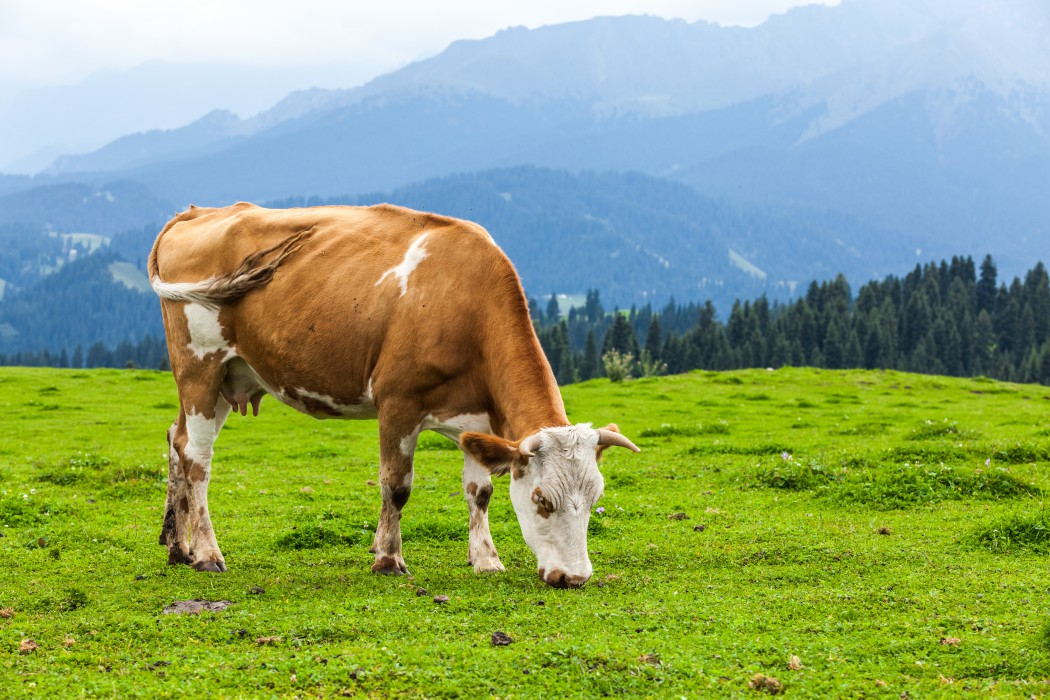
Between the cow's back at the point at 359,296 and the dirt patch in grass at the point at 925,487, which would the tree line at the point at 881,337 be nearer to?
the dirt patch in grass at the point at 925,487

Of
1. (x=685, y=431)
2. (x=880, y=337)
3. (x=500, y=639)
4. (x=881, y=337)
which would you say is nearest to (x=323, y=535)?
(x=500, y=639)

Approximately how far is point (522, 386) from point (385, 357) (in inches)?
62.3

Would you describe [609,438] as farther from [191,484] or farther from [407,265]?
[191,484]

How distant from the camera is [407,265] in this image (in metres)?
10.8

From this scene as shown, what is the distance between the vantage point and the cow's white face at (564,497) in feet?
30.3

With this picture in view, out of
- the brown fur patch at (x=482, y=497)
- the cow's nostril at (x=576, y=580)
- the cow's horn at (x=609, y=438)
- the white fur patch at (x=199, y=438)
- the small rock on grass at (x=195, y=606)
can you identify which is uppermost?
the cow's horn at (x=609, y=438)

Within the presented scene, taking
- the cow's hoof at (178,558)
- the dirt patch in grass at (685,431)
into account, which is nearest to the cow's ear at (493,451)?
the cow's hoof at (178,558)

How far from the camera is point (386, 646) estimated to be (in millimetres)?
7723

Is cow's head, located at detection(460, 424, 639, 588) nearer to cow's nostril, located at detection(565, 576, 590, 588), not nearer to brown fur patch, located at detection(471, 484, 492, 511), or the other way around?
cow's nostril, located at detection(565, 576, 590, 588)

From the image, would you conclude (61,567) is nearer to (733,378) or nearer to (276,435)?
(276,435)

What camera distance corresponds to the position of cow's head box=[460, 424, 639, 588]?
9.23 meters

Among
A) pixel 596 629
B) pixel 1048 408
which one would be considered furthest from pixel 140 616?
pixel 1048 408

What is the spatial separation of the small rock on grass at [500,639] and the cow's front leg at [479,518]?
112 inches

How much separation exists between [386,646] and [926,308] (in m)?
137
